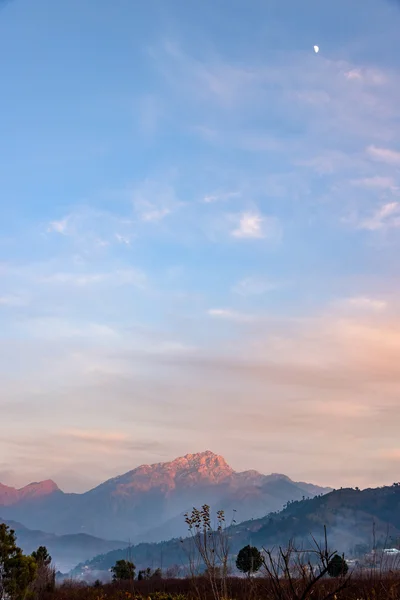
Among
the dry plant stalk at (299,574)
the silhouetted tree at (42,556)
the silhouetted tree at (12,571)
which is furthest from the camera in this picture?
the silhouetted tree at (42,556)

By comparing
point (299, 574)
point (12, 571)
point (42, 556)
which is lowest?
point (42, 556)

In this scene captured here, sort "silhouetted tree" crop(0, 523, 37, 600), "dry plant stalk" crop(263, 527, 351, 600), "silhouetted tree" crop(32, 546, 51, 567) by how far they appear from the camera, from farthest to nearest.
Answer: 1. "silhouetted tree" crop(32, 546, 51, 567)
2. "silhouetted tree" crop(0, 523, 37, 600)
3. "dry plant stalk" crop(263, 527, 351, 600)

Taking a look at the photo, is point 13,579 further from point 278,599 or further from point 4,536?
point 278,599

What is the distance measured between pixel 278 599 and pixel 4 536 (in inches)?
938

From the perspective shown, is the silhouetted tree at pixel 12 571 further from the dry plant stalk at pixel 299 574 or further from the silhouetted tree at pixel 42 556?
the dry plant stalk at pixel 299 574

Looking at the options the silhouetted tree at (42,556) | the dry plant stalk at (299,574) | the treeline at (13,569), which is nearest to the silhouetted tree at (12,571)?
the treeline at (13,569)

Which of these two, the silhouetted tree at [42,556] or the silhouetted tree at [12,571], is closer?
the silhouetted tree at [12,571]

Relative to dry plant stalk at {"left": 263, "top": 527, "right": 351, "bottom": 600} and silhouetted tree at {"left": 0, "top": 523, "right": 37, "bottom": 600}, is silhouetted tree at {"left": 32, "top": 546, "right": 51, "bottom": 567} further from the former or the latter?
dry plant stalk at {"left": 263, "top": 527, "right": 351, "bottom": 600}

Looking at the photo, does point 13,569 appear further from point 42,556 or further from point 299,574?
point 299,574

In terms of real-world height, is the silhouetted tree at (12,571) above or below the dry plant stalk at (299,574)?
below

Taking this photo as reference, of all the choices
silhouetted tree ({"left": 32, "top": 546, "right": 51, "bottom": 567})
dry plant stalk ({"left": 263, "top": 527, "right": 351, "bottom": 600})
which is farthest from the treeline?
dry plant stalk ({"left": 263, "top": 527, "right": 351, "bottom": 600})

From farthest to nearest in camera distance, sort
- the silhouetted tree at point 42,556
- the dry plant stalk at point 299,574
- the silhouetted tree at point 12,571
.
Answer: the silhouetted tree at point 42,556
the silhouetted tree at point 12,571
the dry plant stalk at point 299,574

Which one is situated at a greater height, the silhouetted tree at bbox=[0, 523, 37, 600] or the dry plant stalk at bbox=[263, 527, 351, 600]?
the dry plant stalk at bbox=[263, 527, 351, 600]

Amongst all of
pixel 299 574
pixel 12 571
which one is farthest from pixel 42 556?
pixel 299 574
